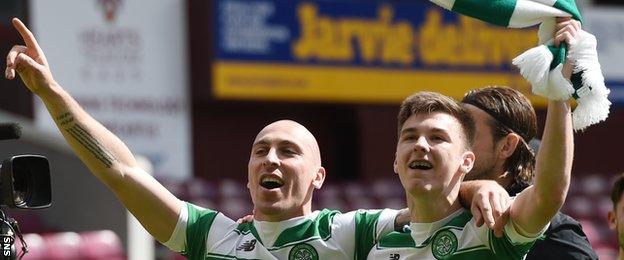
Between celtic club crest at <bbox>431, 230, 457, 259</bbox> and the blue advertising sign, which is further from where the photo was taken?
the blue advertising sign

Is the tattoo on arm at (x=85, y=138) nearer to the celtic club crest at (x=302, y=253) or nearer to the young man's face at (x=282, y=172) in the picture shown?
the young man's face at (x=282, y=172)

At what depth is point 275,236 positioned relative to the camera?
452 centimetres

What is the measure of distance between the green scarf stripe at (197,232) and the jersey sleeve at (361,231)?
0.39m

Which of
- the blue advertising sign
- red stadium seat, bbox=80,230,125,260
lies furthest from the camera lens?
the blue advertising sign

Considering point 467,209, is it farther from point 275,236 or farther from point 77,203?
point 77,203

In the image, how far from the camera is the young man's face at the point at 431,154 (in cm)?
408

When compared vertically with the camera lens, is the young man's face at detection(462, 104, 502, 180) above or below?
above

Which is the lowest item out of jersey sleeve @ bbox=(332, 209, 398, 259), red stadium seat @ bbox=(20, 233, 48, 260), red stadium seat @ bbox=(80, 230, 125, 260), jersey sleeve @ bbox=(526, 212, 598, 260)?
red stadium seat @ bbox=(80, 230, 125, 260)

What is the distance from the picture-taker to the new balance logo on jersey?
451 cm

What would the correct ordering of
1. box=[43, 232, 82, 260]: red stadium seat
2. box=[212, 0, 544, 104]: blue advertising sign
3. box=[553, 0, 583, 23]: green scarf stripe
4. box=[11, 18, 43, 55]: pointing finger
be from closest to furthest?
box=[553, 0, 583, 23]: green scarf stripe < box=[11, 18, 43, 55]: pointing finger < box=[43, 232, 82, 260]: red stadium seat < box=[212, 0, 544, 104]: blue advertising sign

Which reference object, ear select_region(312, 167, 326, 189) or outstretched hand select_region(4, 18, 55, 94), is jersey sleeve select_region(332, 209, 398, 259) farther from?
outstretched hand select_region(4, 18, 55, 94)

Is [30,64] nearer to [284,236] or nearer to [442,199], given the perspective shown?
[284,236]

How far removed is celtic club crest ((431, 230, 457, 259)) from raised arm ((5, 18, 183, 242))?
872 millimetres

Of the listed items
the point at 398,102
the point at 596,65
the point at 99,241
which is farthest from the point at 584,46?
the point at 398,102
